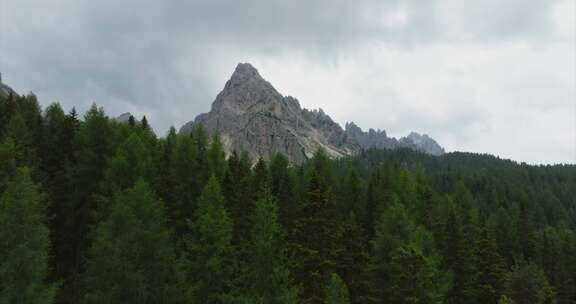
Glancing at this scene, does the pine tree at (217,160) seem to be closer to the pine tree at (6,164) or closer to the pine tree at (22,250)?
the pine tree at (6,164)

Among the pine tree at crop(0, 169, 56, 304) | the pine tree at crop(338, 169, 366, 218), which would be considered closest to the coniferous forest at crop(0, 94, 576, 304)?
the pine tree at crop(0, 169, 56, 304)

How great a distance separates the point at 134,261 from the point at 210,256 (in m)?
5.42

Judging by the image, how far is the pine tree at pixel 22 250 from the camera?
917 inches

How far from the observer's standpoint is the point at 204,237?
30.9 metres

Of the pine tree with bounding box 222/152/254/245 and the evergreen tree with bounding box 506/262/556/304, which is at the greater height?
the pine tree with bounding box 222/152/254/245

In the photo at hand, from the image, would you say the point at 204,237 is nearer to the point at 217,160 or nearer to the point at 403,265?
the point at 403,265

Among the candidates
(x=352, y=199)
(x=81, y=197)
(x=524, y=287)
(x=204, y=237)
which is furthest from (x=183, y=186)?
(x=524, y=287)

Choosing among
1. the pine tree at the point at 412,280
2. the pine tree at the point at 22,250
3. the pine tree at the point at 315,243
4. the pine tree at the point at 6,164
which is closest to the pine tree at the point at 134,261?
the pine tree at the point at 22,250

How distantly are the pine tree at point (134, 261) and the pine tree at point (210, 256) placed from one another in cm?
208

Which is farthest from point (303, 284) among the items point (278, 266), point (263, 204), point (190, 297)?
point (190, 297)

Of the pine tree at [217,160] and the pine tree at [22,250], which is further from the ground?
the pine tree at [217,160]

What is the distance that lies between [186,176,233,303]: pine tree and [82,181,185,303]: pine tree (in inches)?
81.9

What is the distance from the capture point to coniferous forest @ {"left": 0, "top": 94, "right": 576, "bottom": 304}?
26812 mm

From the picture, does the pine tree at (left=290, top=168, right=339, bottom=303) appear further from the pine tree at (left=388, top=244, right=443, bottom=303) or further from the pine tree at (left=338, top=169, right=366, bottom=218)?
the pine tree at (left=338, top=169, right=366, bottom=218)
